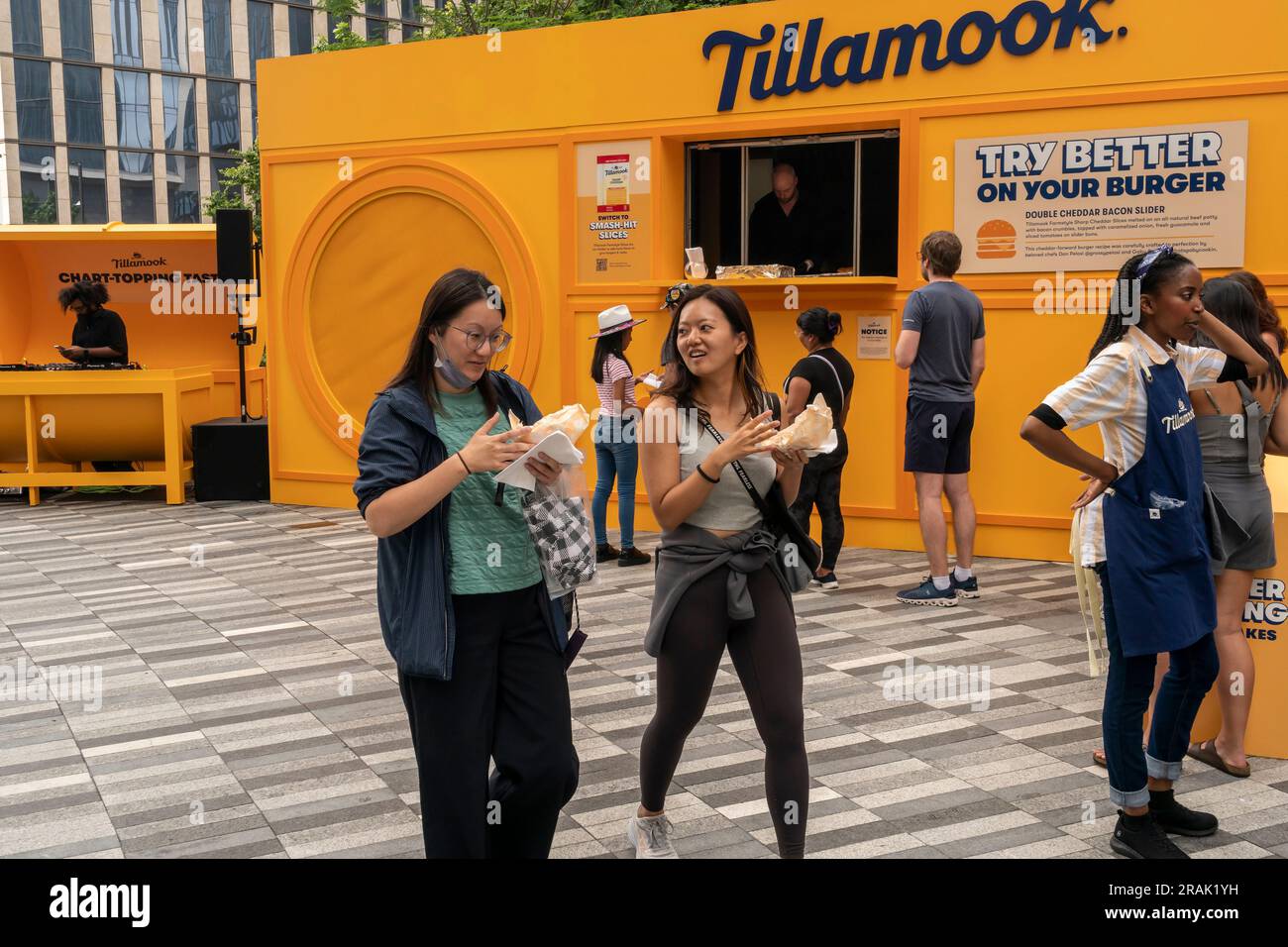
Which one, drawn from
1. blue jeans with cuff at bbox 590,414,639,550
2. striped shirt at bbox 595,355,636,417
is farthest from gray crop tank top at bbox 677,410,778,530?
blue jeans with cuff at bbox 590,414,639,550

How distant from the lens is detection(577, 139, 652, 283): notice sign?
34.6 ft

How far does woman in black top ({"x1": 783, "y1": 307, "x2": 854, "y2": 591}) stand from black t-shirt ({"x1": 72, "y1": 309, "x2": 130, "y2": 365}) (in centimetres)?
780

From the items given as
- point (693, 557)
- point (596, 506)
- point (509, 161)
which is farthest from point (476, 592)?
point (509, 161)

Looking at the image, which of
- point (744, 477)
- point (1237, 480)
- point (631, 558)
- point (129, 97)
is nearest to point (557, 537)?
point (744, 477)

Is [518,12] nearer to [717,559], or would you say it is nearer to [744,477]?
[744,477]

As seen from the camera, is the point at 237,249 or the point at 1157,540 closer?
the point at 1157,540

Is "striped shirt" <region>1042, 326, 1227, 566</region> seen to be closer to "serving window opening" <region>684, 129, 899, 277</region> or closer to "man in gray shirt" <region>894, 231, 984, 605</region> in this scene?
"man in gray shirt" <region>894, 231, 984, 605</region>

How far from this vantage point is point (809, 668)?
262 inches

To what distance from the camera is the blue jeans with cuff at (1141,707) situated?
4195 mm

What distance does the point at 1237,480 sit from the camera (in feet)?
16.1

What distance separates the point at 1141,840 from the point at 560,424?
2265mm

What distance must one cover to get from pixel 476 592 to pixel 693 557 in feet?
2.73

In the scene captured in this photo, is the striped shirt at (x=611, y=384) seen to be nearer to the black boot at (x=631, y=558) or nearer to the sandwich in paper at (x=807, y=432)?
the black boot at (x=631, y=558)
